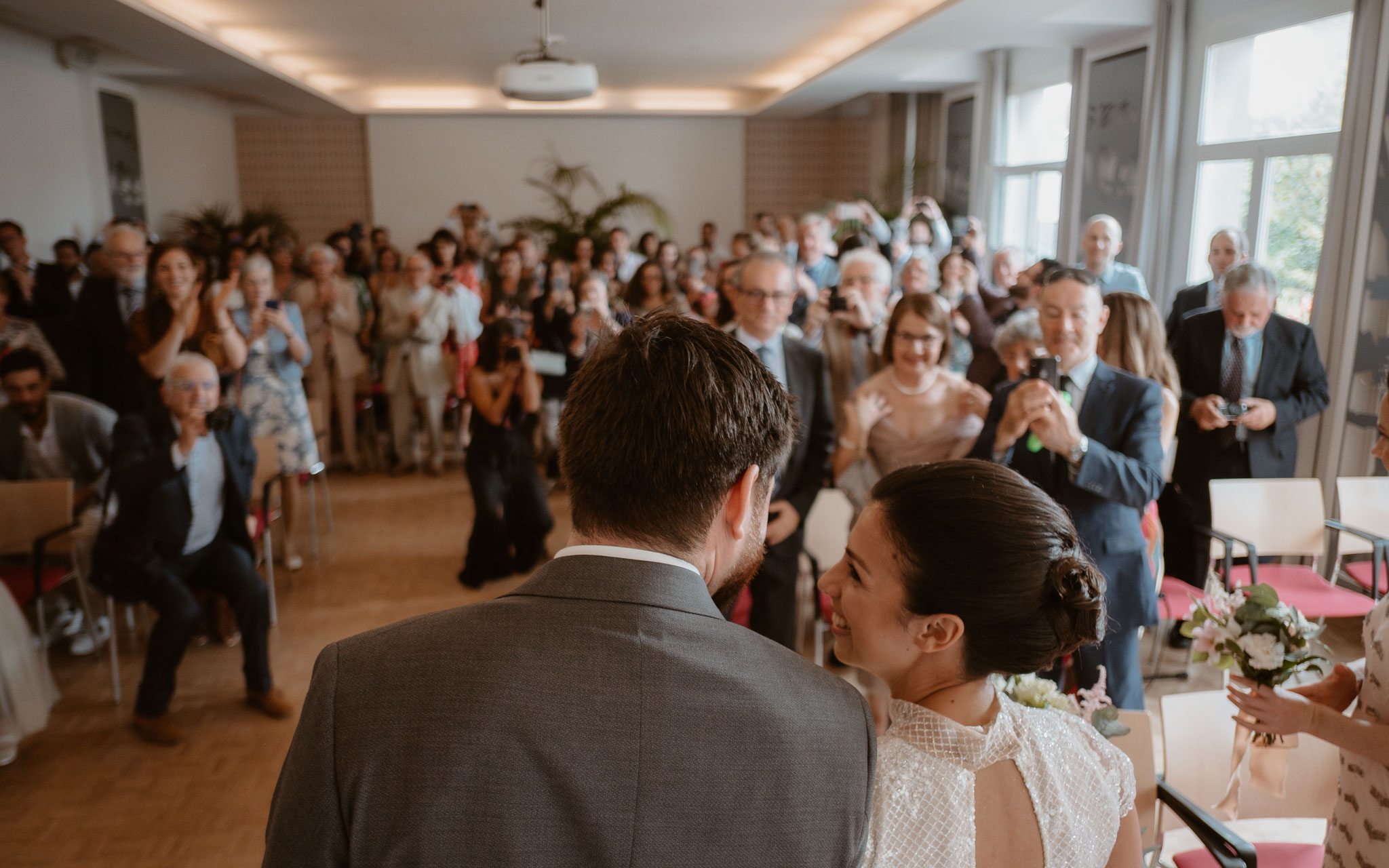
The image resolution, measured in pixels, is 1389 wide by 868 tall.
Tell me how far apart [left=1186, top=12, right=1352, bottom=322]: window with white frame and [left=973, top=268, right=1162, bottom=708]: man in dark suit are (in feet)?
11.6

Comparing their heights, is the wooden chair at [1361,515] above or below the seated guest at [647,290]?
below

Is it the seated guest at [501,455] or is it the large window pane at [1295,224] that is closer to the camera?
the seated guest at [501,455]

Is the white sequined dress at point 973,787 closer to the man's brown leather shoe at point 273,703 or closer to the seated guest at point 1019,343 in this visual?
the seated guest at point 1019,343

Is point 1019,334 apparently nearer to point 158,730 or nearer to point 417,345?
point 158,730

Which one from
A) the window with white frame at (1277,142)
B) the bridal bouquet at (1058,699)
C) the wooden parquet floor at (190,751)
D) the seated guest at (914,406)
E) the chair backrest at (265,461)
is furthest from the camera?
the window with white frame at (1277,142)

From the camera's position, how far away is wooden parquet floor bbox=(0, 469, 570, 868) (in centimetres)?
302

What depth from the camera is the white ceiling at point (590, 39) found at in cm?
712

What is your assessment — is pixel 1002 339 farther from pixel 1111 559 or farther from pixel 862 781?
pixel 862 781

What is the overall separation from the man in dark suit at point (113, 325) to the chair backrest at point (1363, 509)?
5840mm

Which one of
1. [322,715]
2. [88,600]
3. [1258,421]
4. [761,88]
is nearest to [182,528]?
[88,600]

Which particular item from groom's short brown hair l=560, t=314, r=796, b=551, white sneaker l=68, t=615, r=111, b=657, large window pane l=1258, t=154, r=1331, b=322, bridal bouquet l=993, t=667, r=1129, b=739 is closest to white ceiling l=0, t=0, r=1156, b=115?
large window pane l=1258, t=154, r=1331, b=322

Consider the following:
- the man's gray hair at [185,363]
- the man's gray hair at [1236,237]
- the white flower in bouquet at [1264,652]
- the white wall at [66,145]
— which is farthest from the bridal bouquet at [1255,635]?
the white wall at [66,145]

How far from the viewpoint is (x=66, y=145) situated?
29.9 ft

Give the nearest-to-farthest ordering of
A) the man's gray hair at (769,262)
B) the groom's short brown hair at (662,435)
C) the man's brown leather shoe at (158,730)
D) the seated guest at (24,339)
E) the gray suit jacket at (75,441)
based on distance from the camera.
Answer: the groom's short brown hair at (662,435)
the man's gray hair at (769,262)
the man's brown leather shoe at (158,730)
the gray suit jacket at (75,441)
the seated guest at (24,339)
